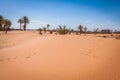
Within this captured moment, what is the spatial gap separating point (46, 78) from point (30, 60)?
2.12 m

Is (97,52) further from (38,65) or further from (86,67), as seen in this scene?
(38,65)

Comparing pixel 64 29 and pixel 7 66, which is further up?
pixel 64 29

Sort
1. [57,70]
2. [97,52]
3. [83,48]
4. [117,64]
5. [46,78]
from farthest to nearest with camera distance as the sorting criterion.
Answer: [83,48] → [97,52] → [117,64] → [57,70] → [46,78]

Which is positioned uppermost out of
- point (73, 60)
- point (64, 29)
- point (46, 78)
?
point (64, 29)

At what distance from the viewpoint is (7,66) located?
633cm

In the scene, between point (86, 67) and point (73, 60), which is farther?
point (73, 60)

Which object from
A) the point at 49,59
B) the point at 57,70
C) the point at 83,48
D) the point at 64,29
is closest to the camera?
the point at 57,70

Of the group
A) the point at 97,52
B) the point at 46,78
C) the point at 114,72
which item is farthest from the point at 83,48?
the point at 46,78

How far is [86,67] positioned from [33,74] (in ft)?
7.49

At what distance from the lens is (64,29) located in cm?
2048

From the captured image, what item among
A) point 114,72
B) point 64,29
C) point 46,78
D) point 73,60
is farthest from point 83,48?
point 64,29

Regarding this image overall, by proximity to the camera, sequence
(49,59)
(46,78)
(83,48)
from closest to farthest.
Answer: (46,78) < (49,59) < (83,48)

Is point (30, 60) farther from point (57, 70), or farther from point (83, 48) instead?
point (83, 48)

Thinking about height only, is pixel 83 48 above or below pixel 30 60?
above
